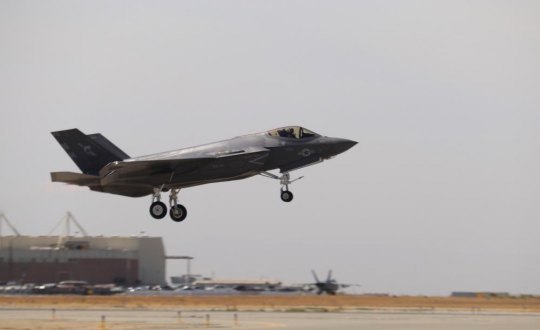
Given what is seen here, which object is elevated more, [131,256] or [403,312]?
[131,256]

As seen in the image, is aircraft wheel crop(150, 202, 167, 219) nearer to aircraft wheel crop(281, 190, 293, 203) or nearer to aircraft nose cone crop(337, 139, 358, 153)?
aircraft wheel crop(281, 190, 293, 203)

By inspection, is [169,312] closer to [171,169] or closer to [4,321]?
[4,321]

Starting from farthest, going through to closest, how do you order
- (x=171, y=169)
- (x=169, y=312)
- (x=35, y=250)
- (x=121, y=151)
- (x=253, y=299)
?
(x=35, y=250)
(x=253, y=299)
(x=169, y=312)
(x=121, y=151)
(x=171, y=169)

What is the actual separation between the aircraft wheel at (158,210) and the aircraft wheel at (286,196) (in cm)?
700

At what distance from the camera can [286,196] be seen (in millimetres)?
60094

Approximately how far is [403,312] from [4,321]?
47.7m

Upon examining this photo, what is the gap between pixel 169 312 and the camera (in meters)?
119

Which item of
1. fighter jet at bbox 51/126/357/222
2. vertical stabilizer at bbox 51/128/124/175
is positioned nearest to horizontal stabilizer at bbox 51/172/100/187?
fighter jet at bbox 51/126/357/222

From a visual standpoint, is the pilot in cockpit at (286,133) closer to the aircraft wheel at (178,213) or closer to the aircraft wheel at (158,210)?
the aircraft wheel at (178,213)

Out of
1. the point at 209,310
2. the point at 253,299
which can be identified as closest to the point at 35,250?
the point at 253,299

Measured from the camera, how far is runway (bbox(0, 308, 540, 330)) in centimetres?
9369

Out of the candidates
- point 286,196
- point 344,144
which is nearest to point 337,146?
point 344,144

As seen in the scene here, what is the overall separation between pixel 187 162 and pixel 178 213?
301 centimetres

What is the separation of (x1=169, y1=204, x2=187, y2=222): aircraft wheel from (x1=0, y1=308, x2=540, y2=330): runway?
3275 cm
